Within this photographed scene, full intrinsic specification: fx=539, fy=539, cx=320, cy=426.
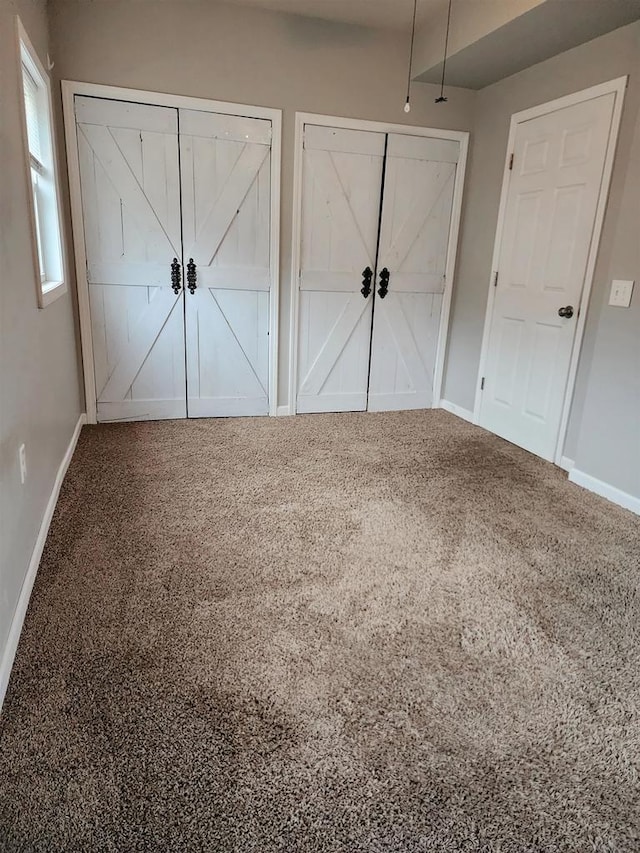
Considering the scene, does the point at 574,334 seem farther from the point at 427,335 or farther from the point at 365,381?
the point at 365,381

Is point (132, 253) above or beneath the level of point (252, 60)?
beneath

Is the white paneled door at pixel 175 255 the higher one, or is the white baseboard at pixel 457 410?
the white paneled door at pixel 175 255

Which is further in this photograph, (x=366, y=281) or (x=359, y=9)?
(x=366, y=281)

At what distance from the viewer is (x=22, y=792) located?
1.26 meters

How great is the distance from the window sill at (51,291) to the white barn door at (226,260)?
0.93m

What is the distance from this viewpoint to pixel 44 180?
10.5ft

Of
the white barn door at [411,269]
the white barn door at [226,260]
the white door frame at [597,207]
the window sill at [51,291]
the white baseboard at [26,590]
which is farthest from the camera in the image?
the white barn door at [411,269]

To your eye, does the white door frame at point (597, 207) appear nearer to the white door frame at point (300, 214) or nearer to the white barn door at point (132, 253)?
the white door frame at point (300, 214)

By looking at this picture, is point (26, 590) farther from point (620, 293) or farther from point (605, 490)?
point (620, 293)

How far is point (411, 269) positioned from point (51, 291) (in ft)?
8.93

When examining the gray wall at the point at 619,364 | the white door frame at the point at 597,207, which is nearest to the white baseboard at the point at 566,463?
the white door frame at the point at 597,207

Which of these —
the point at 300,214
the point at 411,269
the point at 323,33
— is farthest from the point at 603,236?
the point at 323,33

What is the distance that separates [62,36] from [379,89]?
2.12 metres

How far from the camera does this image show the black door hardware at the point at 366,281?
4.30 metres
